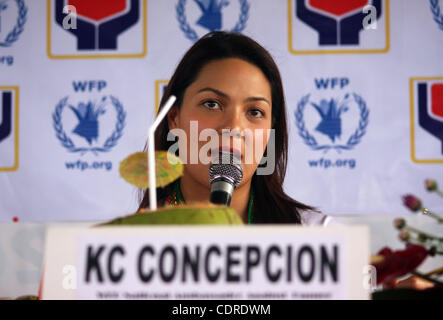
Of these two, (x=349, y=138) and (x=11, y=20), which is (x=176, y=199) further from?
(x=11, y=20)

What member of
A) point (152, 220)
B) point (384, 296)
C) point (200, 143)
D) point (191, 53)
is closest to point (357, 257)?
point (384, 296)

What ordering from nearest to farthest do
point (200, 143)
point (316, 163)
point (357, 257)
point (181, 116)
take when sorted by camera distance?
1. point (357, 257)
2. point (200, 143)
3. point (181, 116)
4. point (316, 163)

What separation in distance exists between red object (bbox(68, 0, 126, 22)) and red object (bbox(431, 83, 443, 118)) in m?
1.32

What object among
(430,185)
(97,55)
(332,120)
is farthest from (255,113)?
(97,55)

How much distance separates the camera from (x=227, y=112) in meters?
1.12

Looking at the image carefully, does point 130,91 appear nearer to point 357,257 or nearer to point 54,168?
point 54,168

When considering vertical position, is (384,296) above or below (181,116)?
below

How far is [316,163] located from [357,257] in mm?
1500

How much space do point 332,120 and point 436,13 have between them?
0.61m

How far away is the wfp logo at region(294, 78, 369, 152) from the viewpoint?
1.96 m

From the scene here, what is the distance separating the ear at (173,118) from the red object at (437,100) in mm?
1174

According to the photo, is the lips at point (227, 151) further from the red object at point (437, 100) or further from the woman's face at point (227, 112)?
the red object at point (437, 100)

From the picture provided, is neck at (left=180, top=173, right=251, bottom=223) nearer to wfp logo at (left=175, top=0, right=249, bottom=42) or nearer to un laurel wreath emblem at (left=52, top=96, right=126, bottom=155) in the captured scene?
un laurel wreath emblem at (left=52, top=96, right=126, bottom=155)

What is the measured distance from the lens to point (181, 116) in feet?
4.05
